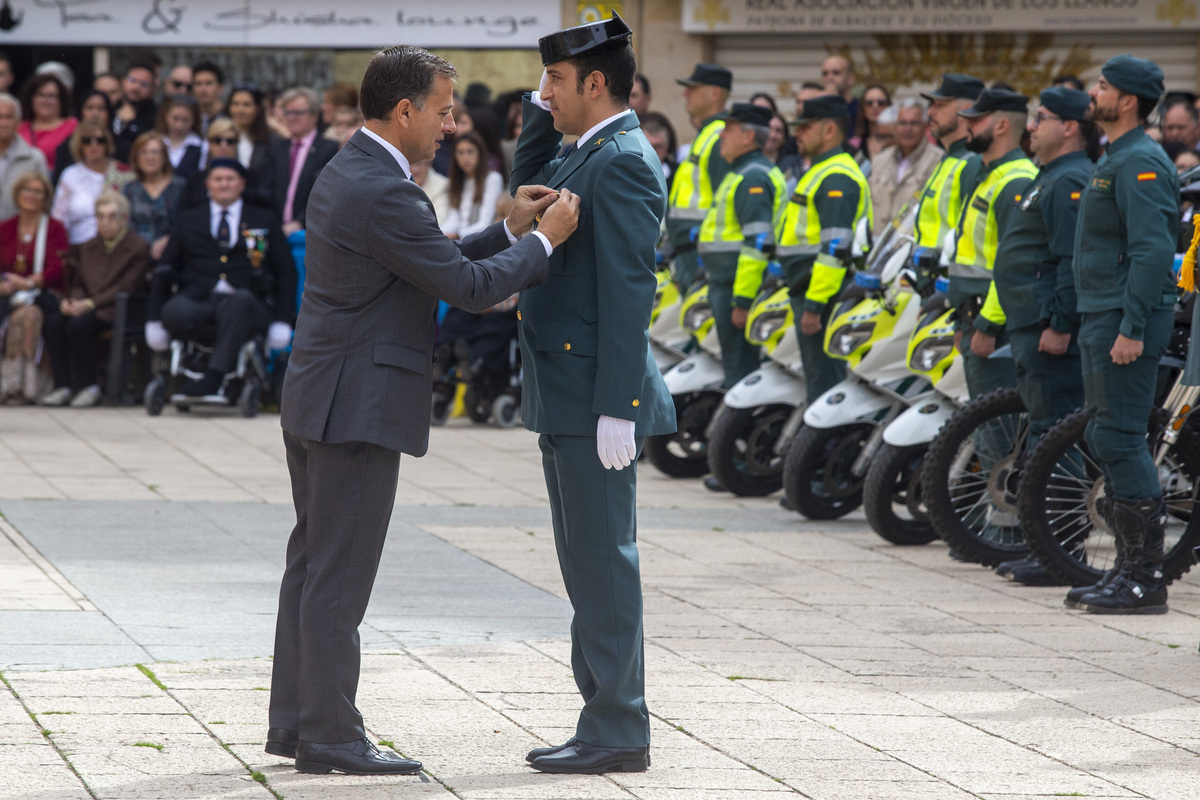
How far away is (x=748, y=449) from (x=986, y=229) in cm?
242

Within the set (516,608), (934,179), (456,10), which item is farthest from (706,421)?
(456,10)

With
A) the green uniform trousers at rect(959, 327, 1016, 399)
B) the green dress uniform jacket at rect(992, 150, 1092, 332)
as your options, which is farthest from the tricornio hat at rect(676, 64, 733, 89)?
the green dress uniform jacket at rect(992, 150, 1092, 332)

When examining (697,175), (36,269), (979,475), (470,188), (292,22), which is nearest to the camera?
(979,475)

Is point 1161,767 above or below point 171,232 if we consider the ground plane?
below

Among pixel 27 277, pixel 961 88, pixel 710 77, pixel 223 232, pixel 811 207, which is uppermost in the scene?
pixel 710 77

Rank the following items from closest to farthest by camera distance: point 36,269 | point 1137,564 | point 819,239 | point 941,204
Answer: point 1137,564 → point 941,204 → point 819,239 → point 36,269

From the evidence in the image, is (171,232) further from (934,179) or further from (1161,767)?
(1161,767)

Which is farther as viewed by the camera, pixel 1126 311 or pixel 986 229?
pixel 986 229

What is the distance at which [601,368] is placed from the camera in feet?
14.5

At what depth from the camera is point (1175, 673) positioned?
5809 mm

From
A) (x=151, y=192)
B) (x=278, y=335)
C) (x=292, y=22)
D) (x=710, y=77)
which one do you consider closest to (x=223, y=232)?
(x=278, y=335)

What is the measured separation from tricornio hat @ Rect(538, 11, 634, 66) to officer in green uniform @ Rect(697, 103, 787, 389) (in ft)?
19.5

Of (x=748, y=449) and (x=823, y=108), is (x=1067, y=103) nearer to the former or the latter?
(x=823, y=108)

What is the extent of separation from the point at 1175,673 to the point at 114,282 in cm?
991
